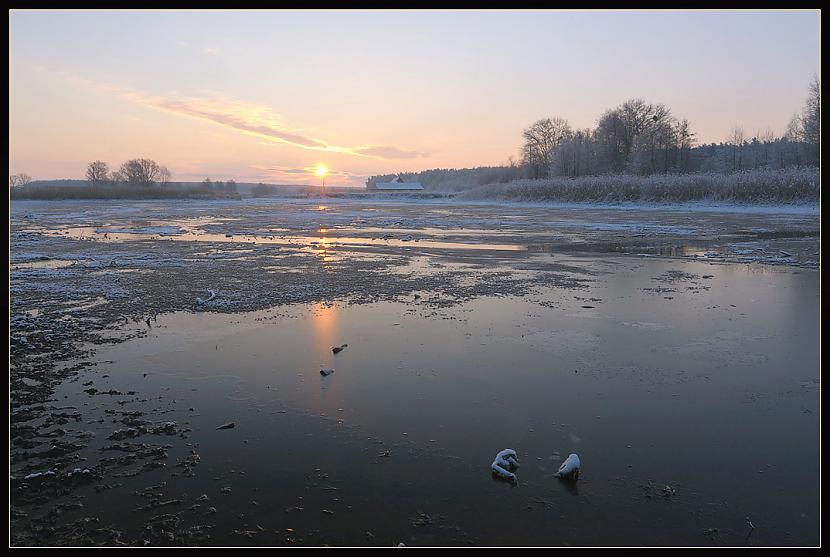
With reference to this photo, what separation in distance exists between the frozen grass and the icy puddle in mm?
35048

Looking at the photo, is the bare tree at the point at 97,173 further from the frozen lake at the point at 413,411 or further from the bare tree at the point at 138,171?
the frozen lake at the point at 413,411

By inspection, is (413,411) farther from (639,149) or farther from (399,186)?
(399,186)

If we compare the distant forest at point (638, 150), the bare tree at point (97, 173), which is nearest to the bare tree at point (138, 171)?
the bare tree at point (97, 173)

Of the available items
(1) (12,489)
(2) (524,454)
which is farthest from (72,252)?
(2) (524,454)

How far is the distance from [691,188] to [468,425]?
45643mm

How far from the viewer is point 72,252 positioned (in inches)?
655

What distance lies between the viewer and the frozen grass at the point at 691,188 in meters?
37.0

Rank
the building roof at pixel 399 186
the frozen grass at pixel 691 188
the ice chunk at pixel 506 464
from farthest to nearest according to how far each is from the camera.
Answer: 1. the building roof at pixel 399 186
2. the frozen grass at pixel 691 188
3. the ice chunk at pixel 506 464

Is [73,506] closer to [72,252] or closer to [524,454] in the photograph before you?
[524,454]

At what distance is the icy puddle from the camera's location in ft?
11.3

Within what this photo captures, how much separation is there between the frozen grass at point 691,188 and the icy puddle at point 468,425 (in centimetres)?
3505

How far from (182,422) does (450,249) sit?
13.4m

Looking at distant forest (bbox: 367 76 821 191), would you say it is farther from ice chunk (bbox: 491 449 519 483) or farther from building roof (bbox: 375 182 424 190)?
ice chunk (bbox: 491 449 519 483)

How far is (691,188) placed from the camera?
1743 inches
